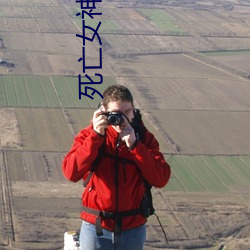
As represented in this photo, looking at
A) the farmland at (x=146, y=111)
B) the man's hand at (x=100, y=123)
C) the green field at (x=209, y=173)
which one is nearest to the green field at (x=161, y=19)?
the farmland at (x=146, y=111)

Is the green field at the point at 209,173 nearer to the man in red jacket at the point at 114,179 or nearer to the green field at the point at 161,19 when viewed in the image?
the man in red jacket at the point at 114,179

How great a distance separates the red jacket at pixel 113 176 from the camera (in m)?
5.01

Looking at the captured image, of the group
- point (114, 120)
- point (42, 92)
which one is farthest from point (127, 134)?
point (42, 92)

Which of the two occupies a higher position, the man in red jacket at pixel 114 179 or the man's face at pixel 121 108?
the man's face at pixel 121 108

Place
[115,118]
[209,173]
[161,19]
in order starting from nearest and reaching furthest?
[115,118]
[209,173]
[161,19]

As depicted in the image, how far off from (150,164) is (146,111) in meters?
42.0

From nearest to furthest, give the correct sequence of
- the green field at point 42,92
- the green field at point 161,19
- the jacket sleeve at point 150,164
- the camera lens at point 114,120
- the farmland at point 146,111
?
the camera lens at point 114,120 < the jacket sleeve at point 150,164 < the farmland at point 146,111 < the green field at point 42,92 < the green field at point 161,19

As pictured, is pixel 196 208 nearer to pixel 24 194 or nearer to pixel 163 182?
pixel 24 194

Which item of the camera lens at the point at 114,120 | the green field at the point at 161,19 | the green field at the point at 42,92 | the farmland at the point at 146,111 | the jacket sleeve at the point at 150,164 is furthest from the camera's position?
the green field at the point at 161,19

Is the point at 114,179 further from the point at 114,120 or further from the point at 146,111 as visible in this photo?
the point at 146,111

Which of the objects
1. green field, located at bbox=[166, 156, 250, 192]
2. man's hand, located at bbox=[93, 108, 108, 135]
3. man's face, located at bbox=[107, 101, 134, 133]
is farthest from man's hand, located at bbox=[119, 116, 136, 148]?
green field, located at bbox=[166, 156, 250, 192]

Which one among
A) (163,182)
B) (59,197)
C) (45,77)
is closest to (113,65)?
(45,77)

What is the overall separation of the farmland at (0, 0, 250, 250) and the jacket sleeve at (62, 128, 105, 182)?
21799mm

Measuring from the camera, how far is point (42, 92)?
50062 mm
